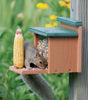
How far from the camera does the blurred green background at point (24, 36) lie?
15.9 feet

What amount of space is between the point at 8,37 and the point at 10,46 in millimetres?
126

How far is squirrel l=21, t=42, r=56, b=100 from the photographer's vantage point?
316 cm

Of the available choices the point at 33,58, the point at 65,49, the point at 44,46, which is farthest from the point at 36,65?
the point at 65,49

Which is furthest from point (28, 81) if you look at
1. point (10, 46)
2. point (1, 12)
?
point (1, 12)

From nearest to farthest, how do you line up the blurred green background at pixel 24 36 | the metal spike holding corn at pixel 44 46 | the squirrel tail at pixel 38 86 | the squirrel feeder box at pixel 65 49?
the squirrel feeder box at pixel 65 49 → the metal spike holding corn at pixel 44 46 → the squirrel tail at pixel 38 86 → the blurred green background at pixel 24 36

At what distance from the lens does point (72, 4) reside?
3.23 meters

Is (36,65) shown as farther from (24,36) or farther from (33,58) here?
(24,36)

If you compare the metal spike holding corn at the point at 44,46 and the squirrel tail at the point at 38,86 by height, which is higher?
the metal spike holding corn at the point at 44,46

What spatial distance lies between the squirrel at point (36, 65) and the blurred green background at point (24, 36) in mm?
988

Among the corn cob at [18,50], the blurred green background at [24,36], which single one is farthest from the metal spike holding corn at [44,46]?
the blurred green background at [24,36]

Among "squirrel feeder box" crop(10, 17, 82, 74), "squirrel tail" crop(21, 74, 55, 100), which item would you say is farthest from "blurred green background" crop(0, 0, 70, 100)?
"squirrel feeder box" crop(10, 17, 82, 74)

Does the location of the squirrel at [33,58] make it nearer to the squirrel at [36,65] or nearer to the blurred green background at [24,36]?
the squirrel at [36,65]

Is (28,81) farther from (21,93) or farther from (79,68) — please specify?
(21,93)

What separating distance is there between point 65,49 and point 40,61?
25cm
